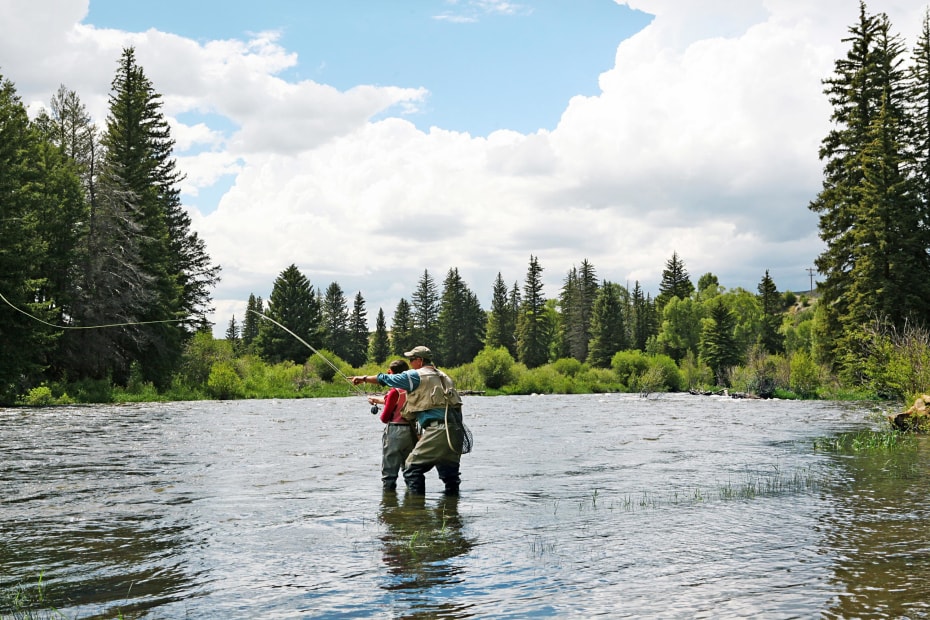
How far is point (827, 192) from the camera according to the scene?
44.1m

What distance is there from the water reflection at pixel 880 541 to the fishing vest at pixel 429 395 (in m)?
4.85

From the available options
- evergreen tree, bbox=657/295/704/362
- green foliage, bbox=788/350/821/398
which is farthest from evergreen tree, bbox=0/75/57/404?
evergreen tree, bbox=657/295/704/362

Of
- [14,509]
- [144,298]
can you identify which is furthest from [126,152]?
[14,509]

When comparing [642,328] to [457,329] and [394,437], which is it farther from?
[394,437]

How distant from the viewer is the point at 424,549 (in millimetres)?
7328

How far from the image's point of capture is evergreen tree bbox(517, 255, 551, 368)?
378 feet

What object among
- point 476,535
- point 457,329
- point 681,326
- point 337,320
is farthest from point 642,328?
point 476,535

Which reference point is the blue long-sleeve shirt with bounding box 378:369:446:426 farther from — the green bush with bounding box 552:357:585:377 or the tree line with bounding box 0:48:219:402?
the green bush with bounding box 552:357:585:377

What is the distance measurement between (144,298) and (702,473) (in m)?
33.9

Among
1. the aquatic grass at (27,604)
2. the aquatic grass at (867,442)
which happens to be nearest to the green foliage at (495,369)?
the aquatic grass at (867,442)

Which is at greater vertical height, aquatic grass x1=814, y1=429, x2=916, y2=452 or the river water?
the river water

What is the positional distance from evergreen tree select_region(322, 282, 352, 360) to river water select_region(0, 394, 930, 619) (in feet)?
331

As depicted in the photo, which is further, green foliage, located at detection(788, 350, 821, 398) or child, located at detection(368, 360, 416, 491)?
green foliage, located at detection(788, 350, 821, 398)

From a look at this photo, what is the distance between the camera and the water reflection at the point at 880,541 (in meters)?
5.12
